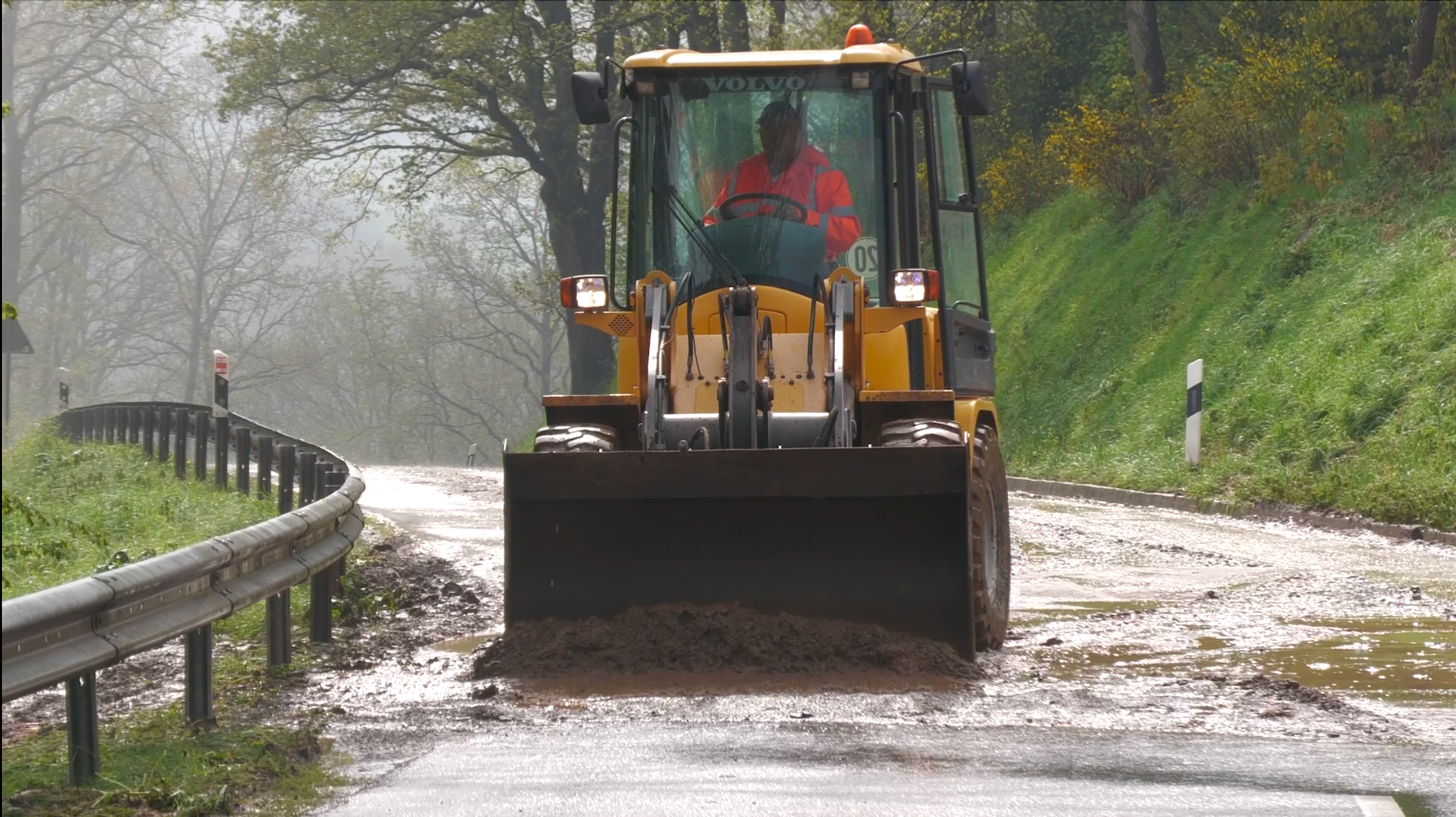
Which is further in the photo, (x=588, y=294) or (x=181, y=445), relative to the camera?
(x=181, y=445)

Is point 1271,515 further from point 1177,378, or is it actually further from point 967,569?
point 967,569

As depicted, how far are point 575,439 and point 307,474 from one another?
4.94 metres

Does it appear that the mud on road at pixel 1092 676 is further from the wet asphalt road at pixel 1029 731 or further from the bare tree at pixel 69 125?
the bare tree at pixel 69 125

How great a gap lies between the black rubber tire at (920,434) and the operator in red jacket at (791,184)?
1.29 metres

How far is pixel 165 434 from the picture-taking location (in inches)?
950

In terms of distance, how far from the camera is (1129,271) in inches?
1187

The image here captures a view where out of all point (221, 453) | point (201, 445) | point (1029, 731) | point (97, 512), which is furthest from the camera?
point (201, 445)

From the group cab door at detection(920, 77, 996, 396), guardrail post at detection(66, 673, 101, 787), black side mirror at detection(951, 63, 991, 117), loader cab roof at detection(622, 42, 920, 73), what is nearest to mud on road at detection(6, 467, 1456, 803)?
guardrail post at detection(66, 673, 101, 787)

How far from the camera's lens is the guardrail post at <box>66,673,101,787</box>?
5.51 metres

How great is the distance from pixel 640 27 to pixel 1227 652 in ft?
107

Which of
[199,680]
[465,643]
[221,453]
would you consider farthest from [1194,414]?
[199,680]

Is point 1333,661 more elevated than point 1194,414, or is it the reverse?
point 1194,414

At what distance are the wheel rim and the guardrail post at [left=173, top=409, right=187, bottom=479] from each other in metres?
15.2

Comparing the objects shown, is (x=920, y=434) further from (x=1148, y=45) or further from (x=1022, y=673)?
(x=1148, y=45)
